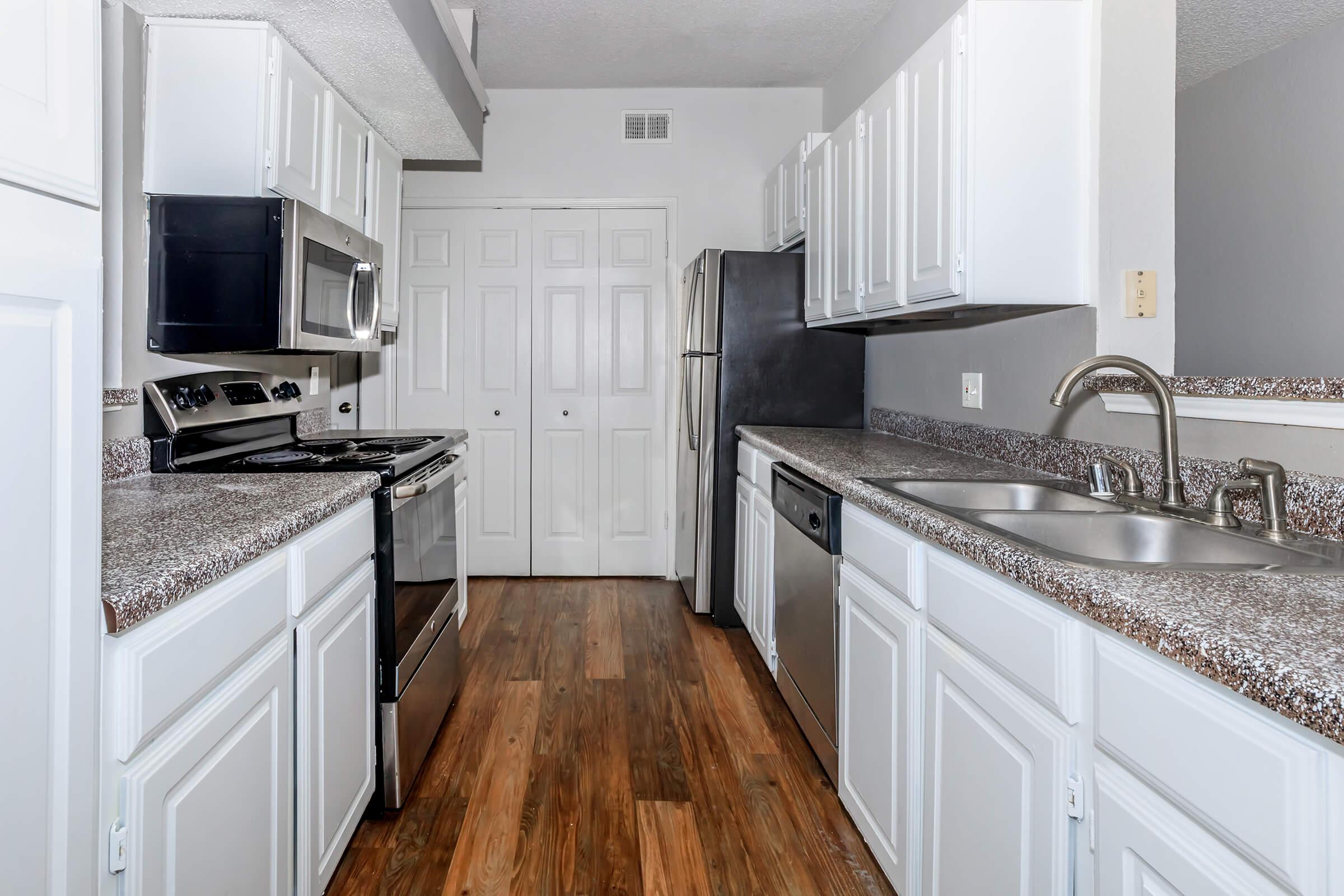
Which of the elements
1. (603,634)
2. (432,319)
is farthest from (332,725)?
(432,319)

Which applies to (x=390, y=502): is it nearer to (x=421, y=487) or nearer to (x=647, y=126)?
(x=421, y=487)

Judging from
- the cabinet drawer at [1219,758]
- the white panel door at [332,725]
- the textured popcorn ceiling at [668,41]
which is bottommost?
the white panel door at [332,725]

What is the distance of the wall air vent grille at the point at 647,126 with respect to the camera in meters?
4.41

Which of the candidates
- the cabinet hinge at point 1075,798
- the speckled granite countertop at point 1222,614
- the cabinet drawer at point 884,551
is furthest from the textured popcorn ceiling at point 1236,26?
the cabinet hinge at point 1075,798

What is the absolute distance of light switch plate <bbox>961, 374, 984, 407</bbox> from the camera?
2.62 metres

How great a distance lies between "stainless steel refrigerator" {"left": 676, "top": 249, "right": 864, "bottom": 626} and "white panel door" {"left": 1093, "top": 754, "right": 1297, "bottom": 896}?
267 cm

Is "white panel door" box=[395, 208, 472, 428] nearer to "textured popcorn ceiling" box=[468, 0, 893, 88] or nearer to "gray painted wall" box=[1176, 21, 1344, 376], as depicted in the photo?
"textured popcorn ceiling" box=[468, 0, 893, 88]

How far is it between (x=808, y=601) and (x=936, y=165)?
1.26 meters

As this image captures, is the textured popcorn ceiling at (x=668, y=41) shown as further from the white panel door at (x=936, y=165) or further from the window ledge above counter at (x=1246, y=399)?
the window ledge above counter at (x=1246, y=399)

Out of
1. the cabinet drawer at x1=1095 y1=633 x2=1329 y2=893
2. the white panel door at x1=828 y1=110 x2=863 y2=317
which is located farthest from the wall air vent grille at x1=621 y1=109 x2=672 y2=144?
the cabinet drawer at x1=1095 y1=633 x2=1329 y2=893

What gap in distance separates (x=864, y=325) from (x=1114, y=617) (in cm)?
255

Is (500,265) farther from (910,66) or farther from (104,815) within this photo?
(104,815)

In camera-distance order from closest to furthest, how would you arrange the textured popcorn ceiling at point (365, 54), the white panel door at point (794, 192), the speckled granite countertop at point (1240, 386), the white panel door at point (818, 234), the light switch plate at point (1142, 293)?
the speckled granite countertop at point (1240, 386) < the light switch plate at point (1142, 293) < the textured popcorn ceiling at point (365, 54) < the white panel door at point (818, 234) < the white panel door at point (794, 192)

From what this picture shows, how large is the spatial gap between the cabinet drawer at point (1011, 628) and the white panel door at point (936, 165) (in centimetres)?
92
